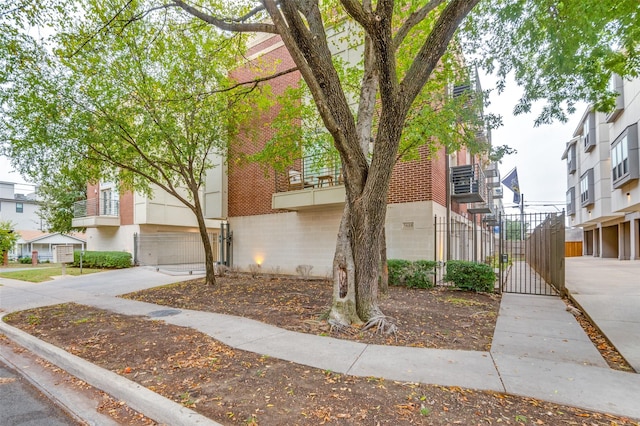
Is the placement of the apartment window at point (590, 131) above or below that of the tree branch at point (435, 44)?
above

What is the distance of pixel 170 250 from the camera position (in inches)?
813

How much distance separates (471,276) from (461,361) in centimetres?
586

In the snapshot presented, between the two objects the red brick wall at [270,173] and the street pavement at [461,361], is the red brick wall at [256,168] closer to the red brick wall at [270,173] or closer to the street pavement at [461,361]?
the red brick wall at [270,173]

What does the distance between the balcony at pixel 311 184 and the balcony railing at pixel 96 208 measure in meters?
13.7

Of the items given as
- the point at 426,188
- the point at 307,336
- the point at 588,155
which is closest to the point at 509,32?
the point at 426,188

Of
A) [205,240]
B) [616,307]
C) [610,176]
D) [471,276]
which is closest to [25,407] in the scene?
[205,240]

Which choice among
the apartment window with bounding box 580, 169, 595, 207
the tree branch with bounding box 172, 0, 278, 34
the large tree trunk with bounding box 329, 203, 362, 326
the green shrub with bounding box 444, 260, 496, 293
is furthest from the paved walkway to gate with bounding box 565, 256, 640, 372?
the apartment window with bounding box 580, 169, 595, 207

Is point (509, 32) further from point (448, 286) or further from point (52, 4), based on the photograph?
point (52, 4)

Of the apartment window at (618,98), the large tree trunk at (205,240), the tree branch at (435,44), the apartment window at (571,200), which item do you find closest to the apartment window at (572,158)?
the apartment window at (571,200)

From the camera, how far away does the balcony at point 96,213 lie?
68.4 ft

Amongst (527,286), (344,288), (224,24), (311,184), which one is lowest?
(527,286)

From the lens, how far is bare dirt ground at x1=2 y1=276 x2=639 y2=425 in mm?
3137

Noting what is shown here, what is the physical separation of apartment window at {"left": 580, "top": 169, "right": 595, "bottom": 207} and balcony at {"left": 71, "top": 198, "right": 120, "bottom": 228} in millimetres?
34558

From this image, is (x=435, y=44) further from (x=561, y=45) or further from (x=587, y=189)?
(x=587, y=189)
